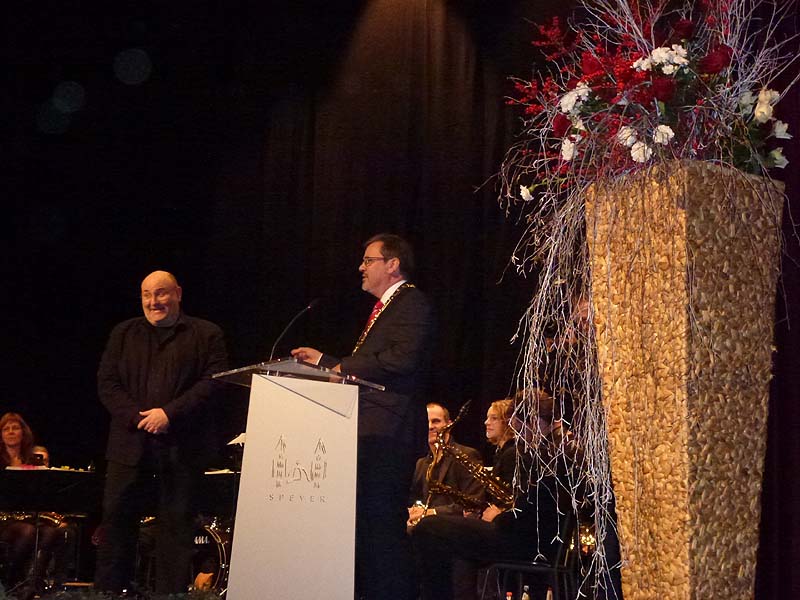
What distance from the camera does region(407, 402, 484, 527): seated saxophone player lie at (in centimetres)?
515

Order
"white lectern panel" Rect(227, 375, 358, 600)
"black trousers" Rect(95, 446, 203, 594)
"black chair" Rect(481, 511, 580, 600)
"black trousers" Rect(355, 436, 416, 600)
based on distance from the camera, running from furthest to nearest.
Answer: "black trousers" Rect(95, 446, 203, 594), "black chair" Rect(481, 511, 580, 600), "black trousers" Rect(355, 436, 416, 600), "white lectern panel" Rect(227, 375, 358, 600)

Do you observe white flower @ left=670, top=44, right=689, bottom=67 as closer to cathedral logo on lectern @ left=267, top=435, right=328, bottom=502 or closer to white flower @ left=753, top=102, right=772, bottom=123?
white flower @ left=753, top=102, right=772, bottom=123

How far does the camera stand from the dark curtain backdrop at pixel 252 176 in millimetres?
6090

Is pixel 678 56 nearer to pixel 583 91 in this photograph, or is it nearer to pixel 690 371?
pixel 583 91

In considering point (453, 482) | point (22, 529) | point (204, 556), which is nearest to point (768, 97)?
point (453, 482)

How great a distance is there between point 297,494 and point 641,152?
1.57 meters

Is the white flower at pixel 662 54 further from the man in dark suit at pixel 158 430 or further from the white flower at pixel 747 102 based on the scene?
the man in dark suit at pixel 158 430

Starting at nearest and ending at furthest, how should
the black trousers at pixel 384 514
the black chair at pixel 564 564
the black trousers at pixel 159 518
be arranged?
the black trousers at pixel 384 514 < the black chair at pixel 564 564 < the black trousers at pixel 159 518

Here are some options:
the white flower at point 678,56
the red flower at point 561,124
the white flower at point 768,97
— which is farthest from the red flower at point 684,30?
the red flower at point 561,124

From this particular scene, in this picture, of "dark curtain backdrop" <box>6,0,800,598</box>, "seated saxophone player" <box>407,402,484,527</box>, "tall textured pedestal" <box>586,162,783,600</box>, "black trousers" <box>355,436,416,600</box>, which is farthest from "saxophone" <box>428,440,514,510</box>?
"tall textured pedestal" <box>586,162,783,600</box>

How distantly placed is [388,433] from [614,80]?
1570 mm

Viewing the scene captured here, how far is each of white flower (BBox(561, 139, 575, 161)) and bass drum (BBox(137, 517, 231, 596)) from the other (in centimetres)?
394

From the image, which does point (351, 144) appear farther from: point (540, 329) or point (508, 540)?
point (540, 329)

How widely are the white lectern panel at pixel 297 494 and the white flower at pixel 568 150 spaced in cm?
115
